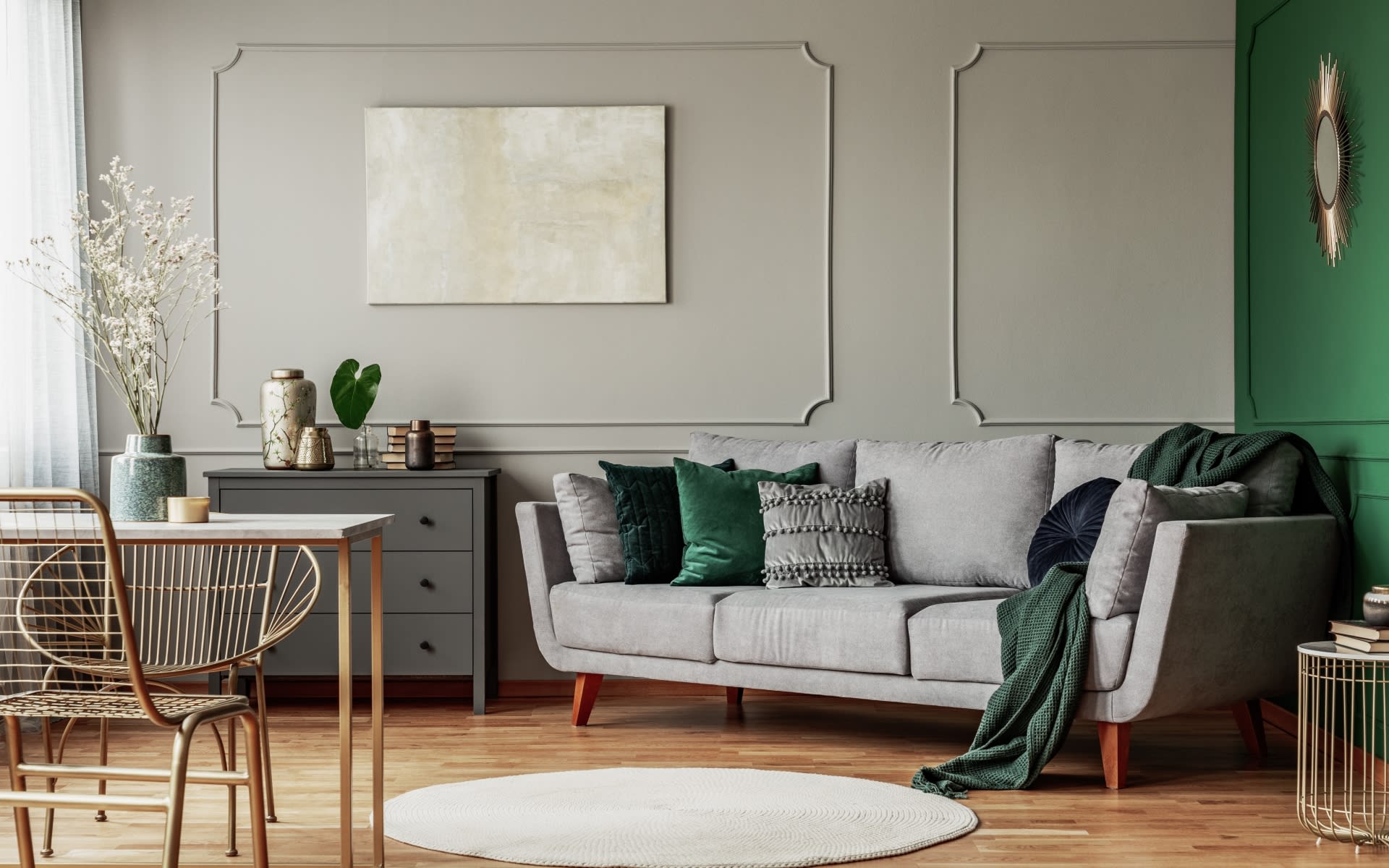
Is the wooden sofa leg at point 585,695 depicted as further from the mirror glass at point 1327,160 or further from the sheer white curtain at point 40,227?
the mirror glass at point 1327,160

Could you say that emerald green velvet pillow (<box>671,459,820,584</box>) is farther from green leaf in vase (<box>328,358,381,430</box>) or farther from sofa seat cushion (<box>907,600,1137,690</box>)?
green leaf in vase (<box>328,358,381,430</box>)

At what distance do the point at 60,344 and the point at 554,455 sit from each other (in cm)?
173

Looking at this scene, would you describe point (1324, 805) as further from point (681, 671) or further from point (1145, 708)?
point (681, 671)

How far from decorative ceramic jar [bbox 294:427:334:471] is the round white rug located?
1.49 metres

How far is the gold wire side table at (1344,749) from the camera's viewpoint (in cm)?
290

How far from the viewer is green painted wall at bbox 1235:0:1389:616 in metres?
3.56

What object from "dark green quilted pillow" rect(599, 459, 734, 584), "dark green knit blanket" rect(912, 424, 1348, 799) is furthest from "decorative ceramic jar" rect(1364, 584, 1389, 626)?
"dark green quilted pillow" rect(599, 459, 734, 584)

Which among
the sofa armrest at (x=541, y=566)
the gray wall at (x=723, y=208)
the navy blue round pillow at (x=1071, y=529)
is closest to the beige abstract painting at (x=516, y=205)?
the gray wall at (x=723, y=208)

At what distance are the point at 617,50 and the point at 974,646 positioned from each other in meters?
2.59

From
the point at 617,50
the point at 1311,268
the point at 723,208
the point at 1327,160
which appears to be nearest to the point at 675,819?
the point at 723,208

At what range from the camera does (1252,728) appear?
3676 millimetres

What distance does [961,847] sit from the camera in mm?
2811

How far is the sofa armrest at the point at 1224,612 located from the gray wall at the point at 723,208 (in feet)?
4.17

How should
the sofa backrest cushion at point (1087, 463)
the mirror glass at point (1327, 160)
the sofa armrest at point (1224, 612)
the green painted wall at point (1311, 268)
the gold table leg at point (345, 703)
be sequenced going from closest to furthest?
the gold table leg at point (345, 703) < the sofa armrest at point (1224, 612) < the green painted wall at point (1311, 268) < the mirror glass at point (1327, 160) < the sofa backrest cushion at point (1087, 463)
